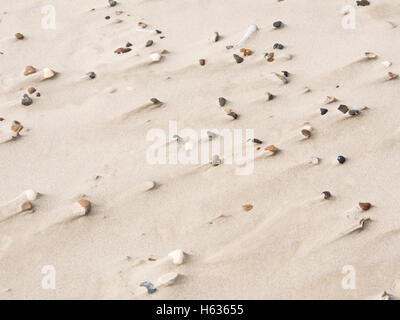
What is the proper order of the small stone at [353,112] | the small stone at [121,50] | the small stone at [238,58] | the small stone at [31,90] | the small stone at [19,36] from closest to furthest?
the small stone at [353,112] → the small stone at [31,90] → the small stone at [238,58] → the small stone at [121,50] → the small stone at [19,36]

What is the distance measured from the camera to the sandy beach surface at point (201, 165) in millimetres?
2211

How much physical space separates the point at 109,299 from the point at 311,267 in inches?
35.9

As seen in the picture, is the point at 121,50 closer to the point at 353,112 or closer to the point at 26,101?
the point at 26,101

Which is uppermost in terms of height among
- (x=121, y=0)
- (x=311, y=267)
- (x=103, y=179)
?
(x=121, y=0)

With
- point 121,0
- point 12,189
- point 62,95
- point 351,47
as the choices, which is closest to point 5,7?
point 121,0

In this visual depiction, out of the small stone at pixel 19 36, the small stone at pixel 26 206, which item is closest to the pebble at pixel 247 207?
the small stone at pixel 26 206

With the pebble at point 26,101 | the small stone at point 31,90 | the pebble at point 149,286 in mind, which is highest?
the small stone at point 31,90

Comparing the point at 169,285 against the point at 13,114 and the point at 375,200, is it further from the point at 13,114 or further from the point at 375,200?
the point at 13,114

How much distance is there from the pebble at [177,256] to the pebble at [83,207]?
0.50 meters

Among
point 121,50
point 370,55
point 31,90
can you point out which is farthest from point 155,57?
point 370,55

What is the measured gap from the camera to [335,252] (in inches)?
88.2

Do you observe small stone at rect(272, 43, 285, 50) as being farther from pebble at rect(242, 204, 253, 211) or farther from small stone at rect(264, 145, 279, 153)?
pebble at rect(242, 204, 253, 211)

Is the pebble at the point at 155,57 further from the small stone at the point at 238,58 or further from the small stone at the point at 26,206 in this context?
the small stone at the point at 26,206

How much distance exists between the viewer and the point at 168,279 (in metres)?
2.16
